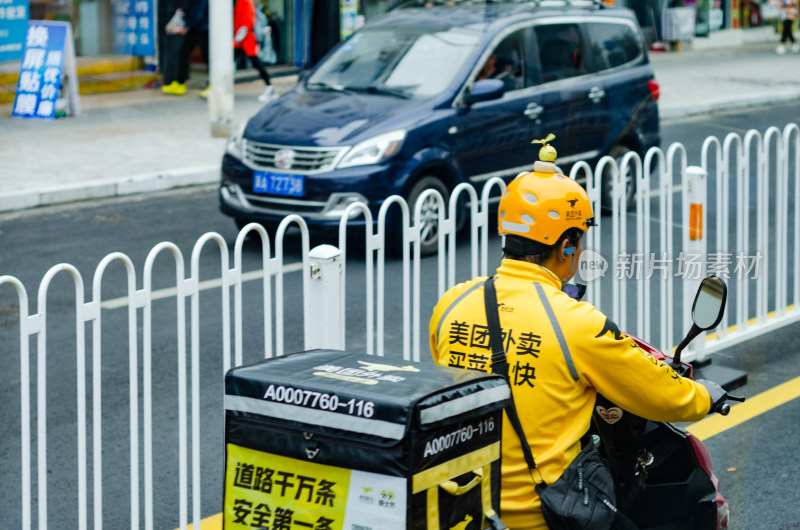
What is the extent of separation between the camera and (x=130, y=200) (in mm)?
11727

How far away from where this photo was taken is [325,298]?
178 inches

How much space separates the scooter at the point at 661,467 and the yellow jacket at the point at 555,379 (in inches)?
8.0

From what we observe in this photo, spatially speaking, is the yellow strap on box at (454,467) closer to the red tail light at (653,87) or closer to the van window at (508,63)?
the van window at (508,63)

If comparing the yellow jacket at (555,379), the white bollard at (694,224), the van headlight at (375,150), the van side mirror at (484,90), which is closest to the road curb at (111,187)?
the van headlight at (375,150)

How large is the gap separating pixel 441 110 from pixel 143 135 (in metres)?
6.20

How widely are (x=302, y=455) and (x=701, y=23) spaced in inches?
1040

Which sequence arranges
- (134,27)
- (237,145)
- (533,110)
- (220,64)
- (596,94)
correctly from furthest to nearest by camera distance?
(134,27) → (220,64) → (596,94) → (533,110) → (237,145)

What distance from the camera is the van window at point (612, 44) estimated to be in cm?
1112

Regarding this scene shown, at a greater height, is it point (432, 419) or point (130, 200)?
point (432, 419)

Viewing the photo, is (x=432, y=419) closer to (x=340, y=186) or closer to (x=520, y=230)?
(x=520, y=230)

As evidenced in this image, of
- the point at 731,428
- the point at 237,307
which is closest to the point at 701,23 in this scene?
the point at 731,428

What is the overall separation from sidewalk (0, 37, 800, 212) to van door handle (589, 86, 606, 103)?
4082 millimetres

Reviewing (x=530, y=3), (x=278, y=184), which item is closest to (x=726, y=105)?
(x=530, y=3)

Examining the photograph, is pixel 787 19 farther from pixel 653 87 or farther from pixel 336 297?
pixel 336 297
